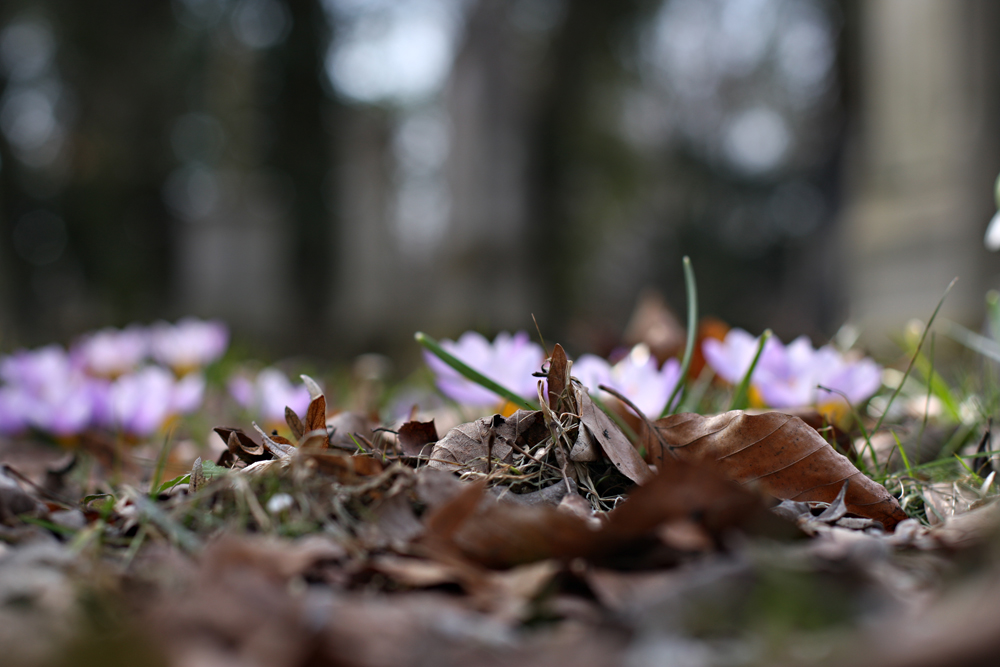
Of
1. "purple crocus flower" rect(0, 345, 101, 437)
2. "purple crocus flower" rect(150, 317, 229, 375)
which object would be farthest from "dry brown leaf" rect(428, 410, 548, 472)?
"purple crocus flower" rect(150, 317, 229, 375)

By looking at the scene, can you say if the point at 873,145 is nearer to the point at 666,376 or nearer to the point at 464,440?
the point at 666,376

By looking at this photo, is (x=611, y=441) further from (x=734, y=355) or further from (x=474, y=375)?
(x=734, y=355)

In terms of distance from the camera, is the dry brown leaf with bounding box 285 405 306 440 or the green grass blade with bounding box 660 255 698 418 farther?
the green grass blade with bounding box 660 255 698 418

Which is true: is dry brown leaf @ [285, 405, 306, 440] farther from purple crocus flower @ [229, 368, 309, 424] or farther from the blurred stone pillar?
the blurred stone pillar

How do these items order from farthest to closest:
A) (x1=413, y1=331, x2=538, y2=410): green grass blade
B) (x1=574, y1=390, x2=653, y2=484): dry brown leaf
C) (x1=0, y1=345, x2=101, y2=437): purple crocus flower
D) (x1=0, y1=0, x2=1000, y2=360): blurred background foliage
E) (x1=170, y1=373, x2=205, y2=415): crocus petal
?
(x1=0, y1=0, x2=1000, y2=360): blurred background foliage, (x1=170, y1=373, x2=205, y2=415): crocus petal, (x1=0, y1=345, x2=101, y2=437): purple crocus flower, (x1=413, y1=331, x2=538, y2=410): green grass blade, (x1=574, y1=390, x2=653, y2=484): dry brown leaf

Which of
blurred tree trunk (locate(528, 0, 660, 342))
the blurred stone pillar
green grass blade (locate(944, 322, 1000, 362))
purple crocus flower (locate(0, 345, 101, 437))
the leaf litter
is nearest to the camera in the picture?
the leaf litter

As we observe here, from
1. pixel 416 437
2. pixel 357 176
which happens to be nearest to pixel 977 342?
pixel 416 437

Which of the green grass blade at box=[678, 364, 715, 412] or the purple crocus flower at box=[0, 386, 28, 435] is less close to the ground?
the green grass blade at box=[678, 364, 715, 412]
